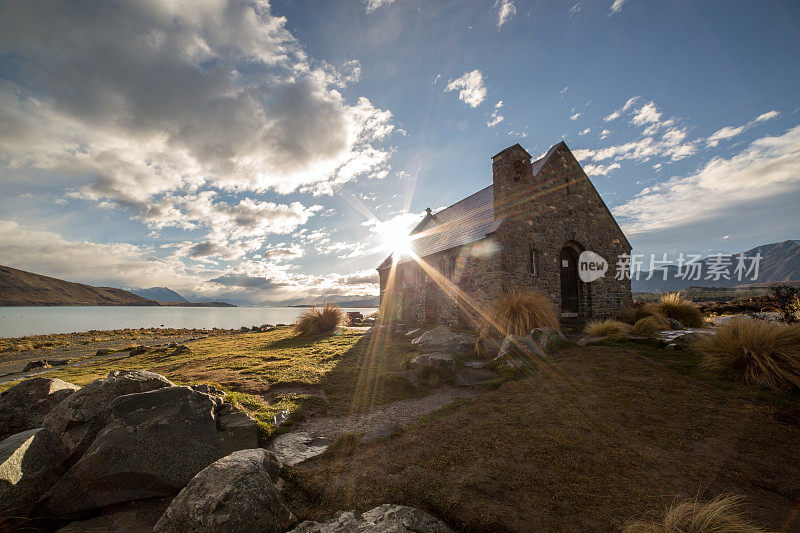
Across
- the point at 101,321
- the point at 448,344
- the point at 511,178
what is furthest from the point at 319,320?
the point at 101,321

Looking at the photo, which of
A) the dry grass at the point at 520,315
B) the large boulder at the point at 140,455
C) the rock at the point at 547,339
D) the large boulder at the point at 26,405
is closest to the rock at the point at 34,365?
the large boulder at the point at 26,405

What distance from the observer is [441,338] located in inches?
393

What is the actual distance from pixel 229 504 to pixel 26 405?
4.86m

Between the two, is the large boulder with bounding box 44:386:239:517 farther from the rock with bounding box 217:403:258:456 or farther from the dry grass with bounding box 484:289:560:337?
the dry grass with bounding box 484:289:560:337

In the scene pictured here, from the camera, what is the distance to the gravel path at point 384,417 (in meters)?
5.04

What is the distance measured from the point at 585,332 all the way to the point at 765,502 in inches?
377

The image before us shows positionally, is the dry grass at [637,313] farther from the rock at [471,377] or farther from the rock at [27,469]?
the rock at [27,469]

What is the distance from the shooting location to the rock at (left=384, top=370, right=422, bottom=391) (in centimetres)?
711

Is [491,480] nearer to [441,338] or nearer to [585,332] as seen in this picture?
[441,338]

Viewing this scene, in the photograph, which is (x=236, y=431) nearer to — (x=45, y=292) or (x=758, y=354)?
(x=758, y=354)

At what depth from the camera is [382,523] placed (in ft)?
8.56

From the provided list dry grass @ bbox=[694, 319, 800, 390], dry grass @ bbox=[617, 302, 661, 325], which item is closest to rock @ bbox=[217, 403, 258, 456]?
dry grass @ bbox=[694, 319, 800, 390]

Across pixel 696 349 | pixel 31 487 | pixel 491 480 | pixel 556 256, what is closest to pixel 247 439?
pixel 31 487

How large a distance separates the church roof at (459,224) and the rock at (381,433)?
10667 millimetres
